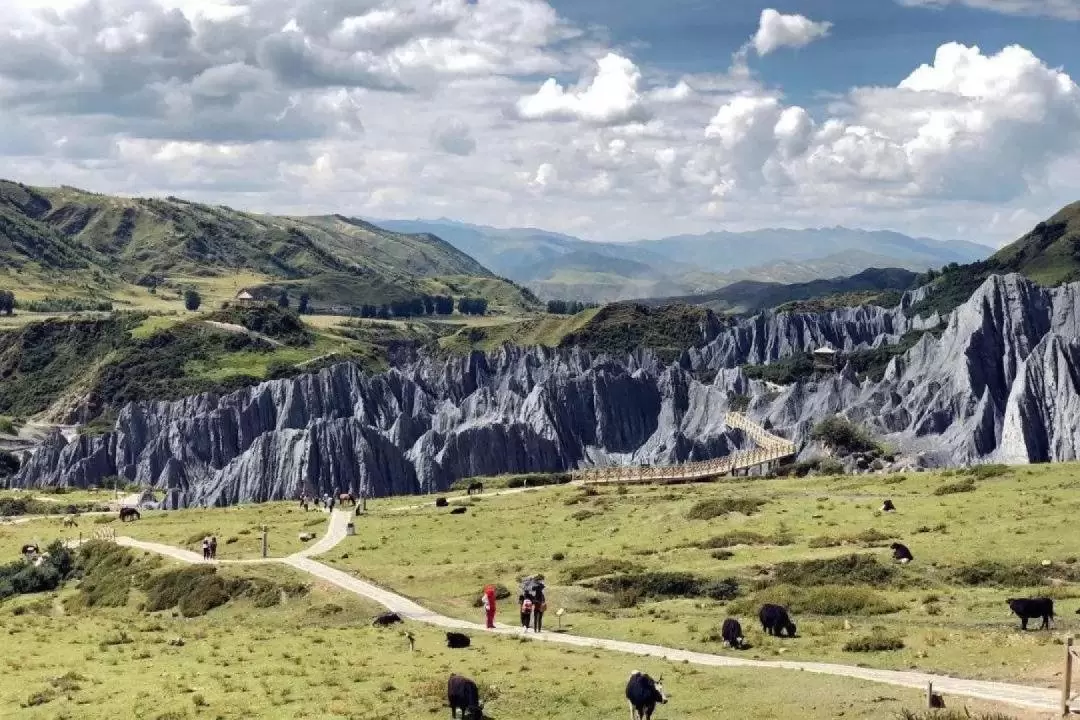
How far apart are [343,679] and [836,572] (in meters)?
23.7

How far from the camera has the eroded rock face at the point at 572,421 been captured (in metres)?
130

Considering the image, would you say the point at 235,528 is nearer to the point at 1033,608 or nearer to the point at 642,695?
the point at 642,695

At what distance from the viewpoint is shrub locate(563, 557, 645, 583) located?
53938 millimetres

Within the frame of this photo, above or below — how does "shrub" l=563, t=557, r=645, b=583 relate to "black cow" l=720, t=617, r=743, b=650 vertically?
below

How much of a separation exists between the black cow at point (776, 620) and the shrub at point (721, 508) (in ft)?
102

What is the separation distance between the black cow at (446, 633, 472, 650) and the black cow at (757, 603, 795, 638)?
1044cm

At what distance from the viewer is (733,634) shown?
37.6 meters

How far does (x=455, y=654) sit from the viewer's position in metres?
39.0

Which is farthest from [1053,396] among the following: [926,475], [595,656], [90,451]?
[90,451]

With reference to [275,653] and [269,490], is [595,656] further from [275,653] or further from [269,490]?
[269,490]

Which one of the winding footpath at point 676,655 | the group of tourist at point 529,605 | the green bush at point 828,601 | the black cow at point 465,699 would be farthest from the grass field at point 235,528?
the black cow at point 465,699

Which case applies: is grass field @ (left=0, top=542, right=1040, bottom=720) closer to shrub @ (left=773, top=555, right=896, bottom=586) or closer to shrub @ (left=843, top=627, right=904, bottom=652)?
shrub @ (left=843, top=627, right=904, bottom=652)

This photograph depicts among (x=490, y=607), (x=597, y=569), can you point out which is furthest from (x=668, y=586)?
(x=490, y=607)

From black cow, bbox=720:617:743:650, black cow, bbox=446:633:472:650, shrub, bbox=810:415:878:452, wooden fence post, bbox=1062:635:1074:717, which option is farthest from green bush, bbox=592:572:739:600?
shrub, bbox=810:415:878:452
